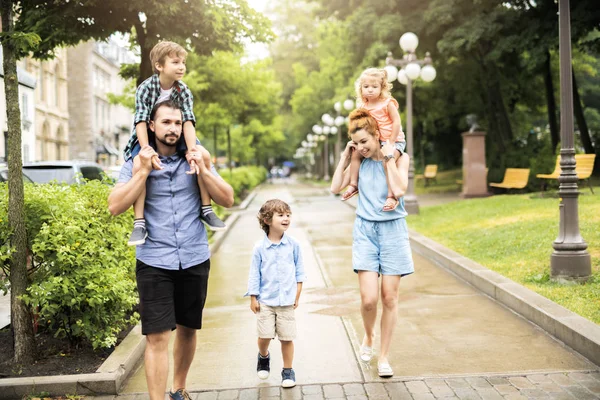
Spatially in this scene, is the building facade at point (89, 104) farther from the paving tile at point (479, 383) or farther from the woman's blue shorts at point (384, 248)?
the paving tile at point (479, 383)

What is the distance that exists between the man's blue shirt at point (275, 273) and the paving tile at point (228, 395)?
0.63 meters

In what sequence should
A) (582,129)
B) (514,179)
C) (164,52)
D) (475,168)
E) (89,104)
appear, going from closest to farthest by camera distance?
→ (164,52) → (514,179) → (475,168) → (582,129) → (89,104)

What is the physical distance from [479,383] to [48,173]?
1230 cm

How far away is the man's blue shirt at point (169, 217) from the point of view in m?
3.78

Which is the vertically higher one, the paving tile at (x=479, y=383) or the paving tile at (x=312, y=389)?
the paving tile at (x=312, y=389)

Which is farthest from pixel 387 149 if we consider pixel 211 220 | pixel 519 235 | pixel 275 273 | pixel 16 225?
pixel 519 235

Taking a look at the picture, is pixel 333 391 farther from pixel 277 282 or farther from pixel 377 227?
pixel 377 227

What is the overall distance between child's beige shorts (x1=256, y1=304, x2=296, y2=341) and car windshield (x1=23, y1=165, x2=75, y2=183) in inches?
428

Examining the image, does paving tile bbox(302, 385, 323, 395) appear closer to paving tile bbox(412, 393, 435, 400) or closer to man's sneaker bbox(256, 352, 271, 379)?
man's sneaker bbox(256, 352, 271, 379)

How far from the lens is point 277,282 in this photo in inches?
185

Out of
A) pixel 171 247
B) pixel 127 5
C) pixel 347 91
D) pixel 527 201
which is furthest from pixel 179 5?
pixel 347 91

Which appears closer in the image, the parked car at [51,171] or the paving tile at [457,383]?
the paving tile at [457,383]

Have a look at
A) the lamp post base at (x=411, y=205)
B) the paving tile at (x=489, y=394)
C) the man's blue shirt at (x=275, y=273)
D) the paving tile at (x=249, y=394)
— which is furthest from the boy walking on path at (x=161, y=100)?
the lamp post base at (x=411, y=205)

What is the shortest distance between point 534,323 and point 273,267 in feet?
9.94
